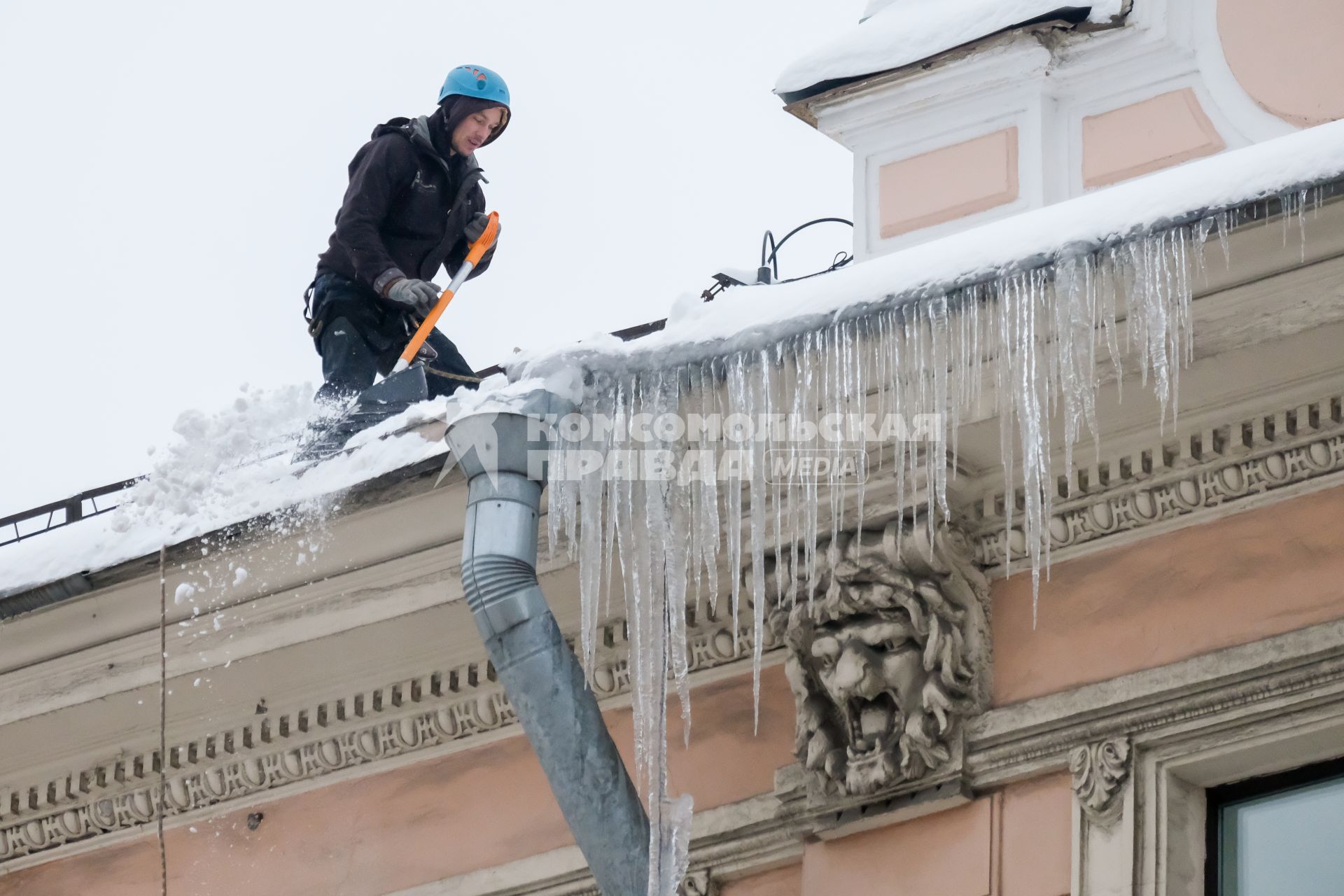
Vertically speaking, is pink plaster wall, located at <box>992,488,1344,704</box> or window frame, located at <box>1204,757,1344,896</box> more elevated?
pink plaster wall, located at <box>992,488,1344,704</box>

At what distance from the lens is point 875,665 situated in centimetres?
760

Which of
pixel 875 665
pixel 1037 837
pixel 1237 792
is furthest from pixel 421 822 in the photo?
pixel 1237 792

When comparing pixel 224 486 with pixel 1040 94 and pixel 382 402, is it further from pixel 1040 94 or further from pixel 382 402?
pixel 1040 94

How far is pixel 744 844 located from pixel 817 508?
2.98 ft

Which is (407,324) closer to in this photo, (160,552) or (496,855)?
(160,552)

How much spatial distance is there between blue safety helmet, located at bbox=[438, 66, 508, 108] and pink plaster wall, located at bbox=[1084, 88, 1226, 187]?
1.80 meters

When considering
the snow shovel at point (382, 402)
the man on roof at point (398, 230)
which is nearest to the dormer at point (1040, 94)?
the man on roof at point (398, 230)

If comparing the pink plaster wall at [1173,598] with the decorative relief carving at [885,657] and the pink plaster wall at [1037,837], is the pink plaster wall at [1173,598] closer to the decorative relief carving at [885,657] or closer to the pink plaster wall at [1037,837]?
the decorative relief carving at [885,657]

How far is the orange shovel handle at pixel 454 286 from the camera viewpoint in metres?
8.65

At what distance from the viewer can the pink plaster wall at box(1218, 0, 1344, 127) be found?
7.93 meters

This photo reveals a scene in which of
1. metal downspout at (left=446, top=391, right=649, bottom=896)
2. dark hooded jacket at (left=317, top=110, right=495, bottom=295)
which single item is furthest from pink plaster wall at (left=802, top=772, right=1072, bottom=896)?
dark hooded jacket at (left=317, top=110, right=495, bottom=295)

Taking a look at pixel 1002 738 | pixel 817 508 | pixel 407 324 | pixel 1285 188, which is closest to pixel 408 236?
pixel 407 324

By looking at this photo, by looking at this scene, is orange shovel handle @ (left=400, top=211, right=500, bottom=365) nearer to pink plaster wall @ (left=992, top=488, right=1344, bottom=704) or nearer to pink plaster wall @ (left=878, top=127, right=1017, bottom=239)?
pink plaster wall @ (left=878, top=127, right=1017, bottom=239)

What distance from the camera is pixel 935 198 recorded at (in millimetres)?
8438
